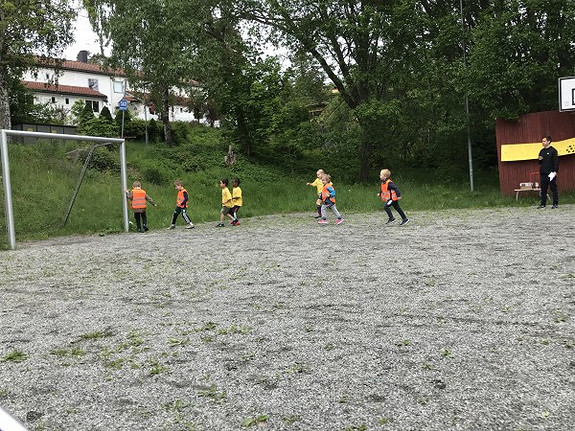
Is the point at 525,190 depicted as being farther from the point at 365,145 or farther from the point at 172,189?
the point at 172,189

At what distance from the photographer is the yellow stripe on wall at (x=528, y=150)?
1689cm

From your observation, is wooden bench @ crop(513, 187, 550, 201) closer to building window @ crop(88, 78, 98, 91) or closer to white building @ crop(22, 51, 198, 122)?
white building @ crop(22, 51, 198, 122)

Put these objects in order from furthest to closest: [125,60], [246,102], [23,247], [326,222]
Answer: [246,102], [125,60], [326,222], [23,247]

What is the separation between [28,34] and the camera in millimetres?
23375

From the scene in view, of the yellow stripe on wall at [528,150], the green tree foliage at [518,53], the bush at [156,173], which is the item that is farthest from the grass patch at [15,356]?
the bush at [156,173]

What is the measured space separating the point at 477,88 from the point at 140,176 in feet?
45.2

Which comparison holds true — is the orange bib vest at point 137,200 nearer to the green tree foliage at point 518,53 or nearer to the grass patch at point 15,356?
the grass patch at point 15,356

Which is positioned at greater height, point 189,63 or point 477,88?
point 189,63

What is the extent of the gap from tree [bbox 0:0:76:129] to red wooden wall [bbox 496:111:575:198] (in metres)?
17.2

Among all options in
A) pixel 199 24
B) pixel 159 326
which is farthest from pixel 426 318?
pixel 199 24

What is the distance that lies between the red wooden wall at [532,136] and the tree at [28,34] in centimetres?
1723

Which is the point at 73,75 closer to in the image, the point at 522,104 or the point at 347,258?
the point at 522,104

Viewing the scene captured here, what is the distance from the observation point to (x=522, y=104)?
59.5 ft

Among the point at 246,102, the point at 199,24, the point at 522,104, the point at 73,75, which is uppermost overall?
the point at 73,75
